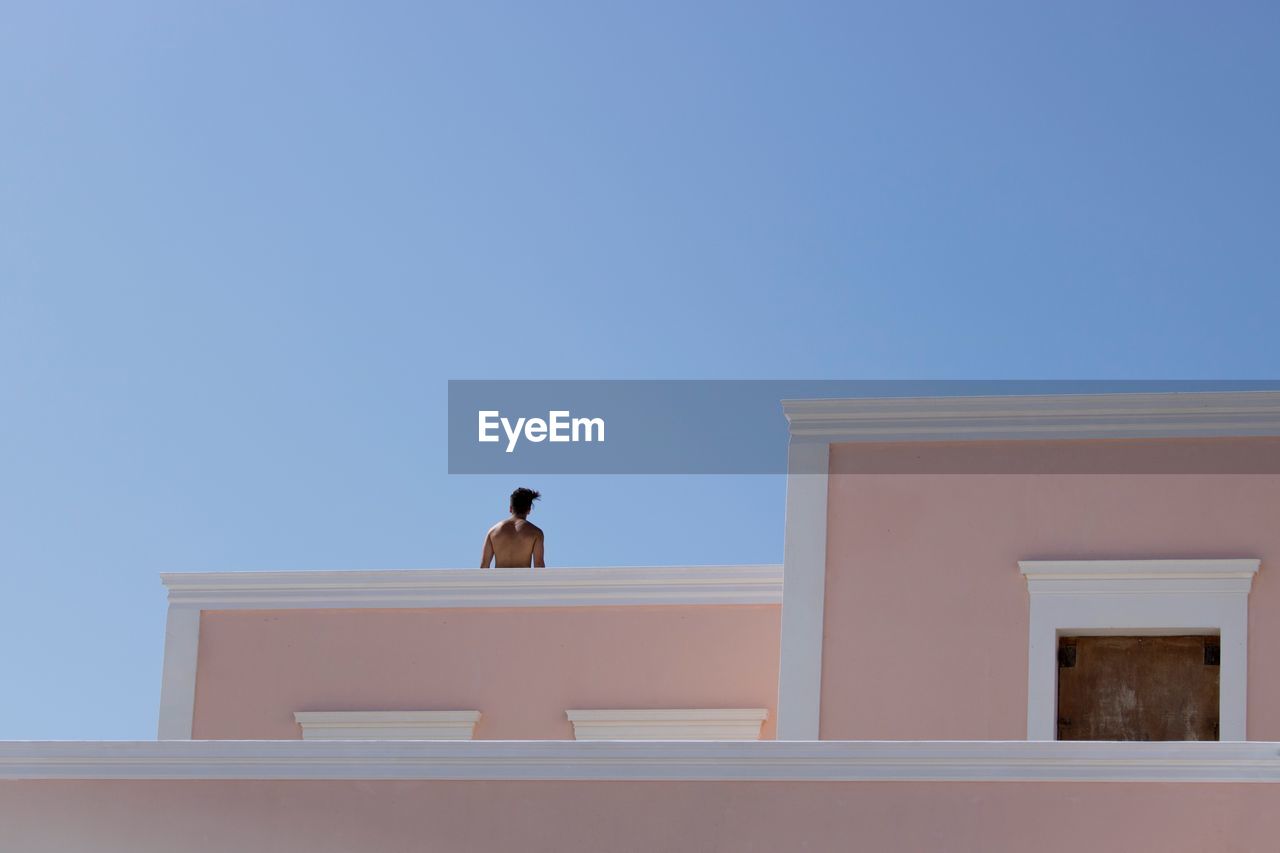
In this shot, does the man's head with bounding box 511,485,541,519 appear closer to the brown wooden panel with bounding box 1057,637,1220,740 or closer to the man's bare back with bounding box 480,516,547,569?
the man's bare back with bounding box 480,516,547,569

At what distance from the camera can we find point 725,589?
1667 centimetres

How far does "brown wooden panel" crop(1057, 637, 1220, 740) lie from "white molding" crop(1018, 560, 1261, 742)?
100 millimetres

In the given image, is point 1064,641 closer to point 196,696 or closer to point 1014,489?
point 1014,489

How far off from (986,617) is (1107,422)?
1484mm

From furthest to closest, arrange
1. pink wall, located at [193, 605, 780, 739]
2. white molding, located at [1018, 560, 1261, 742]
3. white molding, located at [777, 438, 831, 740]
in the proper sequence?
pink wall, located at [193, 605, 780, 739] < white molding, located at [777, 438, 831, 740] < white molding, located at [1018, 560, 1261, 742]

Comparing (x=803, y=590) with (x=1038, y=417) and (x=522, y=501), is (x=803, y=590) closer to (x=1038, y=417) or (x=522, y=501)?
(x=1038, y=417)

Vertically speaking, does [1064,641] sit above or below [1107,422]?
below

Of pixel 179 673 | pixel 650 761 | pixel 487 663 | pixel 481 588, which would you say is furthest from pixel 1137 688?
pixel 179 673

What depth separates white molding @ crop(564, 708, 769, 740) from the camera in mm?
16328

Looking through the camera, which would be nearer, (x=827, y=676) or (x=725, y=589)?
(x=827, y=676)

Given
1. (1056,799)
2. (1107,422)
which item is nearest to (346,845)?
(1056,799)

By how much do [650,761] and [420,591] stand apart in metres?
6.04

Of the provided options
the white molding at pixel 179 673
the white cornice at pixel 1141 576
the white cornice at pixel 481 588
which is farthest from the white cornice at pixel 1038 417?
the white molding at pixel 179 673

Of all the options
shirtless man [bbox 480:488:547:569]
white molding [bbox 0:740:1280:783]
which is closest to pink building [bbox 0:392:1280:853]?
white molding [bbox 0:740:1280:783]
